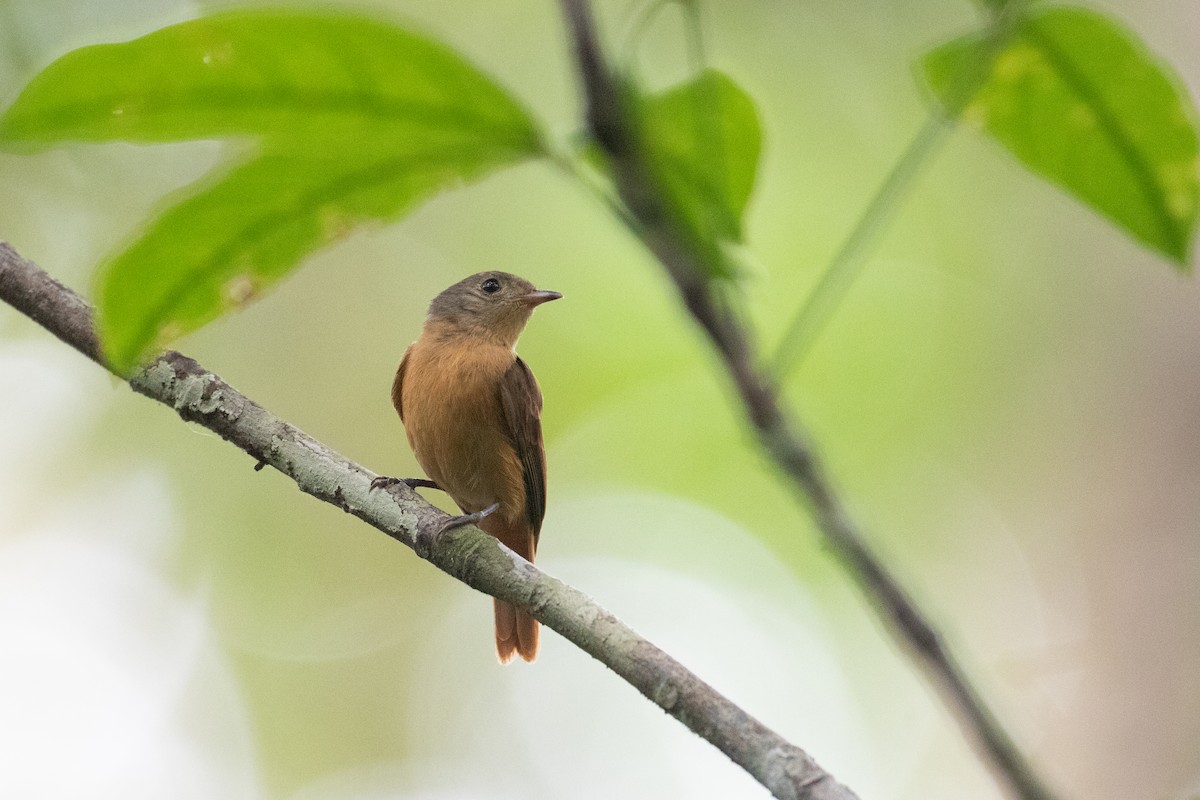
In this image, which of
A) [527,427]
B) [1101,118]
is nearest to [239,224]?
[1101,118]

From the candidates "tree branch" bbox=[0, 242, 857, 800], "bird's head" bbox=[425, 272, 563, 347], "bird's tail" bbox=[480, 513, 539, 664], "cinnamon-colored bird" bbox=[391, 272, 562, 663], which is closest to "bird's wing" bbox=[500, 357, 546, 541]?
"cinnamon-colored bird" bbox=[391, 272, 562, 663]

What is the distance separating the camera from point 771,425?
85cm

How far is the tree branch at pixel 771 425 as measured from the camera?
75cm

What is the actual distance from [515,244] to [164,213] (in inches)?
285

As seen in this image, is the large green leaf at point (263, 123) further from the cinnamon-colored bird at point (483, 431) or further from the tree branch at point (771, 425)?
the cinnamon-colored bird at point (483, 431)

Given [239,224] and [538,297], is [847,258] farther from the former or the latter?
[538,297]

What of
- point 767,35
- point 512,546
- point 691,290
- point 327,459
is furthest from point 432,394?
point 767,35

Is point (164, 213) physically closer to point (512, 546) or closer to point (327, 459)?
point (327, 459)

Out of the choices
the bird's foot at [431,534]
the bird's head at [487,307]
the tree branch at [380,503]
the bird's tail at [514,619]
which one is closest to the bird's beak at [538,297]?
the bird's head at [487,307]

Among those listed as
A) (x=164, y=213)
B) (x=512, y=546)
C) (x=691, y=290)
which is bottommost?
(x=691, y=290)

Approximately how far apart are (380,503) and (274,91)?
4.29 feet

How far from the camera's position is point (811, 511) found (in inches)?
32.3

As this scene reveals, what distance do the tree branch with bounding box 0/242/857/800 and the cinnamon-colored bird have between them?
1.31 m

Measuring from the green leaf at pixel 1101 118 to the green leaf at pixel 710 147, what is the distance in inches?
9.4
